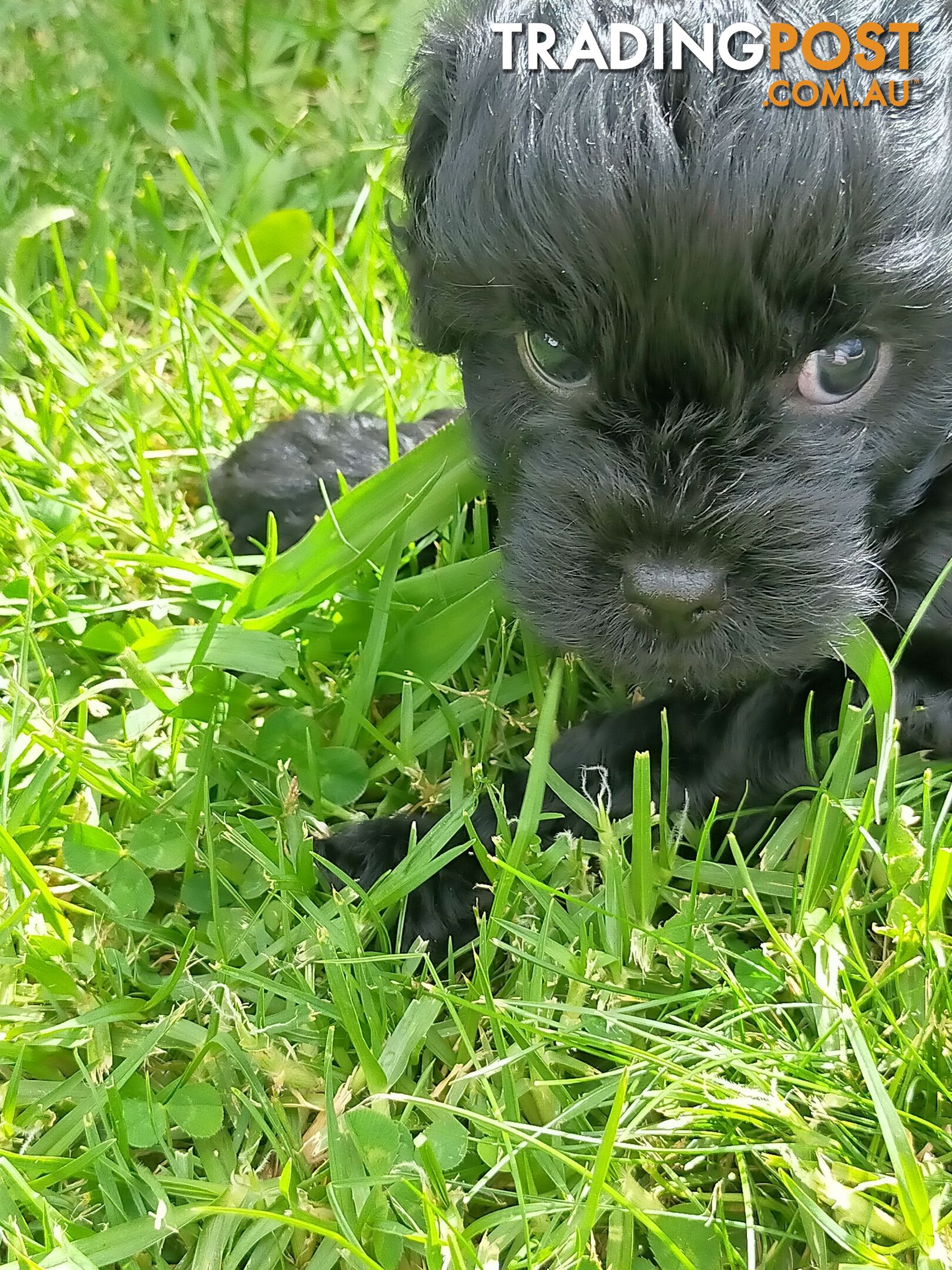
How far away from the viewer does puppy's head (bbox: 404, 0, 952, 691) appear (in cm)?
95

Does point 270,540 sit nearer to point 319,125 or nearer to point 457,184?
point 457,184

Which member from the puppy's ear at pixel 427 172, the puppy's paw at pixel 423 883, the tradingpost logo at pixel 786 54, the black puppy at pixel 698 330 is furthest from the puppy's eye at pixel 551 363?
the puppy's paw at pixel 423 883

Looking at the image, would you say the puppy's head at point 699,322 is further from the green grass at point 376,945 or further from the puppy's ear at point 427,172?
the green grass at point 376,945

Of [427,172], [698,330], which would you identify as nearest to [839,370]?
[698,330]

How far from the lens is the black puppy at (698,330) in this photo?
954mm

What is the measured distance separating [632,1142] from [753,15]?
1.01 meters

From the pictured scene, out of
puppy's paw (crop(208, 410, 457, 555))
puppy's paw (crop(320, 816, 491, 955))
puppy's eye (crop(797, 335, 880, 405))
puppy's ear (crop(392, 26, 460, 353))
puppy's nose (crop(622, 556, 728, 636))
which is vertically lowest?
puppy's paw (crop(320, 816, 491, 955))

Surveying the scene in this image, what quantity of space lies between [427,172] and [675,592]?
0.58m

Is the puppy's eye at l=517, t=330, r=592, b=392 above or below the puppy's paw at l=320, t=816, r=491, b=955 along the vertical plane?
above

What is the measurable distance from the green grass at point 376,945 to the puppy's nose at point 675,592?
0.57 feet

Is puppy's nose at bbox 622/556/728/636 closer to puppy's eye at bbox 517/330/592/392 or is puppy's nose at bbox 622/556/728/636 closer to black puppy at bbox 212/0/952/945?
black puppy at bbox 212/0/952/945

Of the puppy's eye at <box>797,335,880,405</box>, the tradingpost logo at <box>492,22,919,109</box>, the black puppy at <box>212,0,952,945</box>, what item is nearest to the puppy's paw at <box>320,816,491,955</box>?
the black puppy at <box>212,0,952,945</box>

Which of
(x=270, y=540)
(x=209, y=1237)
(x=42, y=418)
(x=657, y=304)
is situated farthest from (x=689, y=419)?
(x=42, y=418)

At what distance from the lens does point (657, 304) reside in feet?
3.21
